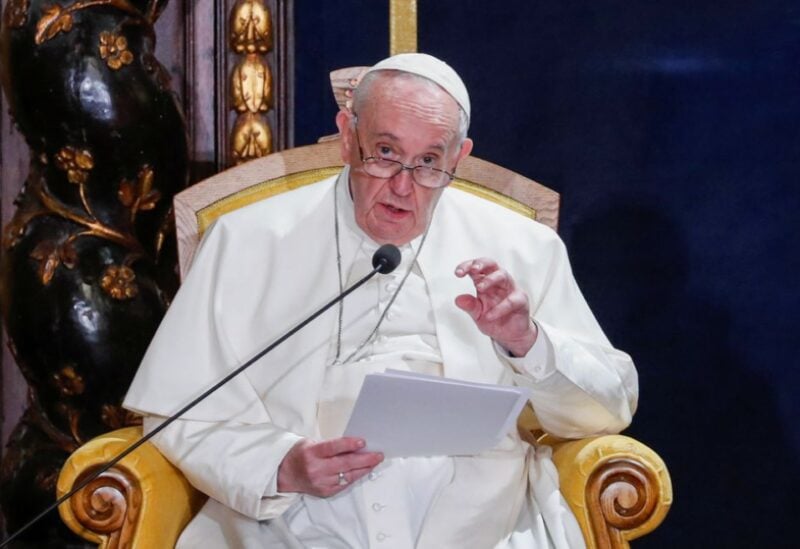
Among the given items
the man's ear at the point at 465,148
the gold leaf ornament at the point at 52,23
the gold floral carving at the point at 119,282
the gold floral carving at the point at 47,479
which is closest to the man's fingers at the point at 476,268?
the man's ear at the point at 465,148

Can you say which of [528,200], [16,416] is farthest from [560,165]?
[16,416]

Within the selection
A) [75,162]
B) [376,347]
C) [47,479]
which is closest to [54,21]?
[75,162]

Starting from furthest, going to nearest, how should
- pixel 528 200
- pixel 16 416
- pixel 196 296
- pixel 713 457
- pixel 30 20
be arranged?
pixel 16 416 → pixel 713 457 → pixel 30 20 → pixel 528 200 → pixel 196 296

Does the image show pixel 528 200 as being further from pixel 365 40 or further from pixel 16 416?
pixel 16 416

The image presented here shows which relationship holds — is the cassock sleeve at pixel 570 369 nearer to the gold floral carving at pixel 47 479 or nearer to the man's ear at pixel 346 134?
the man's ear at pixel 346 134

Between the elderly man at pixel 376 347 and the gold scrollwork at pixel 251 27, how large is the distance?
131 centimetres

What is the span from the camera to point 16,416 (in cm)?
454

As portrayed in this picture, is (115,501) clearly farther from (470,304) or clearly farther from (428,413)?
(470,304)

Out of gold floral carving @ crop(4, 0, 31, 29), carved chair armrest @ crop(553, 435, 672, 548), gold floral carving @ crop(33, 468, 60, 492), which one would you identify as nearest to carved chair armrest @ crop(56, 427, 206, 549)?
carved chair armrest @ crop(553, 435, 672, 548)

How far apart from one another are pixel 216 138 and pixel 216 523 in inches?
74.1

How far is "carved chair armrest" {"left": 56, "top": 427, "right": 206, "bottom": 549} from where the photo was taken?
272cm

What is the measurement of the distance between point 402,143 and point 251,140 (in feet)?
5.13

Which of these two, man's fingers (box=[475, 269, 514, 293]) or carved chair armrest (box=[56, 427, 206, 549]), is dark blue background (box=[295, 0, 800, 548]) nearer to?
man's fingers (box=[475, 269, 514, 293])

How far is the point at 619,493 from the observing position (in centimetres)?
280
